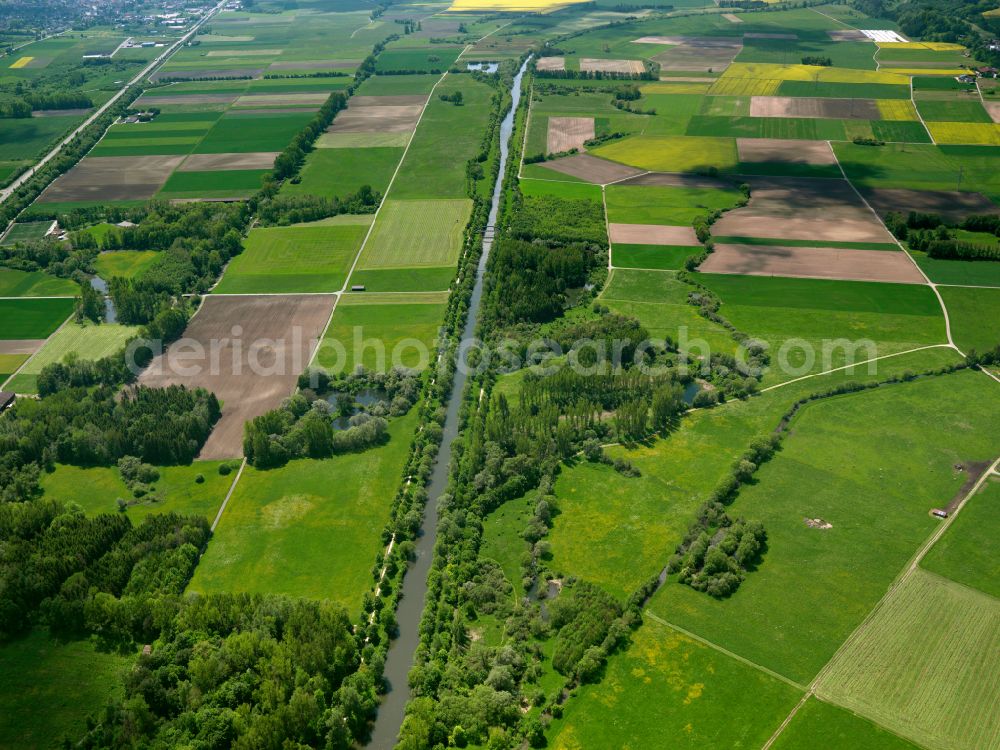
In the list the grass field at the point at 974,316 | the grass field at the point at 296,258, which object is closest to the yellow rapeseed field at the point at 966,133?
the grass field at the point at 974,316

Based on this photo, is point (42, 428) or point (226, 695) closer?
point (226, 695)

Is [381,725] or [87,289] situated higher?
[87,289]

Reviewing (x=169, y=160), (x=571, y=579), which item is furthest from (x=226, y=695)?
(x=169, y=160)

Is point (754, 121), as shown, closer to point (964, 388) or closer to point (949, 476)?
point (964, 388)

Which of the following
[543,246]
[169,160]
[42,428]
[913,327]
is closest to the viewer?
[42,428]

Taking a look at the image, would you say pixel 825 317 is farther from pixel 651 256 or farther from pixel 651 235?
pixel 651 235

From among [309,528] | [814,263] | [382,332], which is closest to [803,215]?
[814,263]

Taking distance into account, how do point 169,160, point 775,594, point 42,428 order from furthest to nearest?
1. point 169,160
2. point 42,428
3. point 775,594
